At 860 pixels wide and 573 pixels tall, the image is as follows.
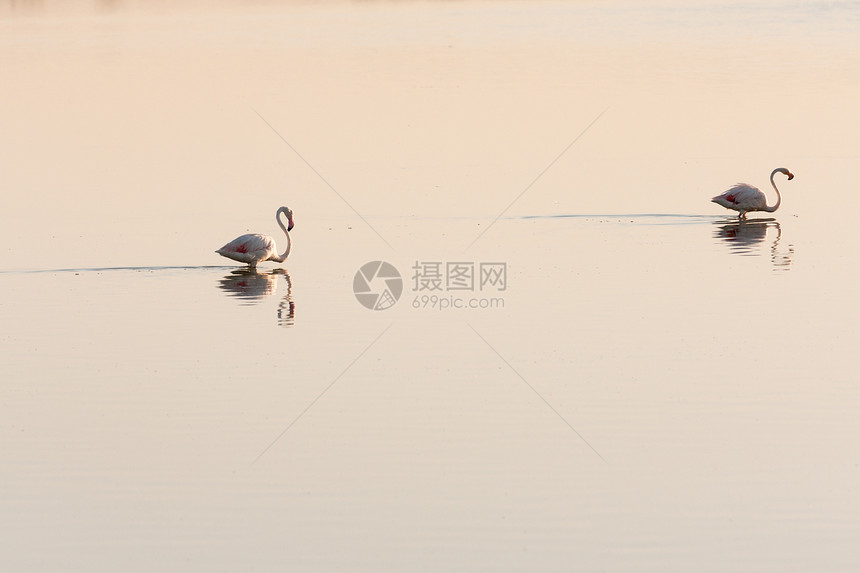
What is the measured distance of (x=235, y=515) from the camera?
11.9 meters

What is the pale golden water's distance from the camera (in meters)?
11.6

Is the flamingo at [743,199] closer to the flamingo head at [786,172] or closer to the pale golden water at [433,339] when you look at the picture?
the pale golden water at [433,339]

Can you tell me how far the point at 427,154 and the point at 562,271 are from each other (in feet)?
41.4

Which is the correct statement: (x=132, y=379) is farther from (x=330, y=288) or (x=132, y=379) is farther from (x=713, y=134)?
(x=713, y=134)

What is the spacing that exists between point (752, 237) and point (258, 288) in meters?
9.09

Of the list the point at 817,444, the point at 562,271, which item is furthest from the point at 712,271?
the point at 817,444

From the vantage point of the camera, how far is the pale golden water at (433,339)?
38.1ft

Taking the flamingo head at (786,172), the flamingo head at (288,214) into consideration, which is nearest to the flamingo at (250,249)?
the flamingo head at (288,214)

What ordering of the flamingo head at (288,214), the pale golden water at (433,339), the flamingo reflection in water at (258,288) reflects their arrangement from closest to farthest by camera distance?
the pale golden water at (433,339) < the flamingo reflection in water at (258,288) < the flamingo head at (288,214)

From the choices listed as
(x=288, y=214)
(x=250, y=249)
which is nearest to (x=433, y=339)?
(x=250, y=249)

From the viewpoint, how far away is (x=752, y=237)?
2608 cm

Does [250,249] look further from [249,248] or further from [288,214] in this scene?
[288,214]

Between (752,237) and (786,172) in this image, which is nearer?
(752,237)

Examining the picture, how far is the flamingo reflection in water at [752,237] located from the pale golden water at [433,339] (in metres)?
0.13
